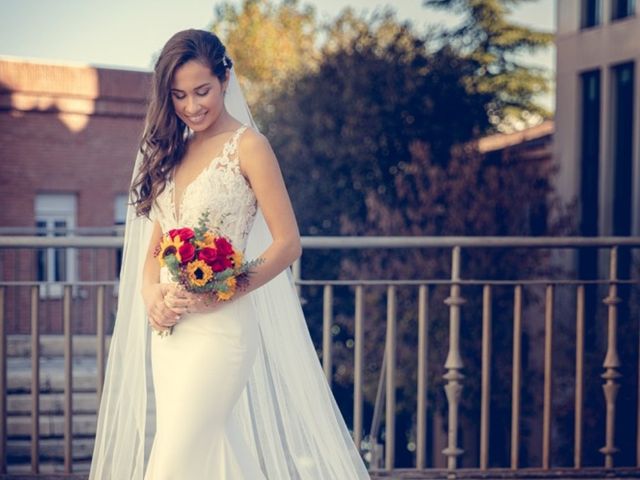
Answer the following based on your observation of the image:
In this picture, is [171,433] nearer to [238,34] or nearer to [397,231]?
[397,231]

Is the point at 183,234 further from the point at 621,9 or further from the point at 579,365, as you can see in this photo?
the point at 621,9

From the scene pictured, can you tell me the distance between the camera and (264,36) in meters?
32.3

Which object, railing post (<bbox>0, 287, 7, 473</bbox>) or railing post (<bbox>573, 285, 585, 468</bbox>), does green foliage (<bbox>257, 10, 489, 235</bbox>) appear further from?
railing post (<bbox>0, 287, 7, 473</bbox>)

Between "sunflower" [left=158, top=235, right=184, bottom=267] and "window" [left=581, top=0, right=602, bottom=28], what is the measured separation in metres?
16.8

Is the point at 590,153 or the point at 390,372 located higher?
the point at 590,153

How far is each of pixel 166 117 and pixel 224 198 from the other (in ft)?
1.05

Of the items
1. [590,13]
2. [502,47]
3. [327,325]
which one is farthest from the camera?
[502,47]

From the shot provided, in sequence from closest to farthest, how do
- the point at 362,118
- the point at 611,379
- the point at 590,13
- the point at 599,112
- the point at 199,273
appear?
the point at 199,273 < the point at 611,379 < the point at 599,112 < the point at 590,13 < the point at 362,118

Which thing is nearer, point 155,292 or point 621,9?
point 155,292

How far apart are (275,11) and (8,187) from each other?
17.9 meters

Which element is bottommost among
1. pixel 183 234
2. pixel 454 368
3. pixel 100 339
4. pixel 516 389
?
pixel 516 389

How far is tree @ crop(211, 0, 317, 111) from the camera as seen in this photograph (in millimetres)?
31344

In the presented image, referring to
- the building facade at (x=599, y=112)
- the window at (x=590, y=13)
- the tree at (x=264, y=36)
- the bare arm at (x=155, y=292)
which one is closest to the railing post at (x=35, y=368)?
the bare arm at (x=155, y=292)

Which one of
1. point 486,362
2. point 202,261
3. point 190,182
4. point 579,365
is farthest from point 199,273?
point 579,365
